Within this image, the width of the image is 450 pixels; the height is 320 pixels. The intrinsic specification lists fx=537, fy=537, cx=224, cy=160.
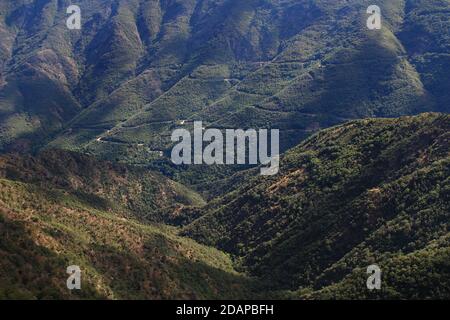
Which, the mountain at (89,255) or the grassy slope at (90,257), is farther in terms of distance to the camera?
the mountain at (89,255)

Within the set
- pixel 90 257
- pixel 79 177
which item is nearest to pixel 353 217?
pixel 90 257

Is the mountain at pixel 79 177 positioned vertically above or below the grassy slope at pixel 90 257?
above

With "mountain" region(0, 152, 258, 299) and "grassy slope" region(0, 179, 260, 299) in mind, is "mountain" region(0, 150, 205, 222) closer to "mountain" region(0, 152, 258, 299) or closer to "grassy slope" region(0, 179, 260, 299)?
"mountain" region(0, 152, 258, 299)

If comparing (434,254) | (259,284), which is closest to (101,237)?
(259,284)

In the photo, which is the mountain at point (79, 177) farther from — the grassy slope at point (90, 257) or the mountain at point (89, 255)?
the grassy slope at point (90, 257)

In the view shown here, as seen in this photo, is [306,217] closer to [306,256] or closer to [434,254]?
[306,256]

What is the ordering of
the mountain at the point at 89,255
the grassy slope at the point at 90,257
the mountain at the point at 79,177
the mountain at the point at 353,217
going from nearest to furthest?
the grassy slope at the point at 90,257 < the mountain at the point at 89,255 < the mountain at the point at 353,217 < the mountain at the point at 79,177

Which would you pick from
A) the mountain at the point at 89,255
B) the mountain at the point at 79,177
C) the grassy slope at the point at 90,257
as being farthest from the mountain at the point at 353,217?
the mountain at the point at 79,177
